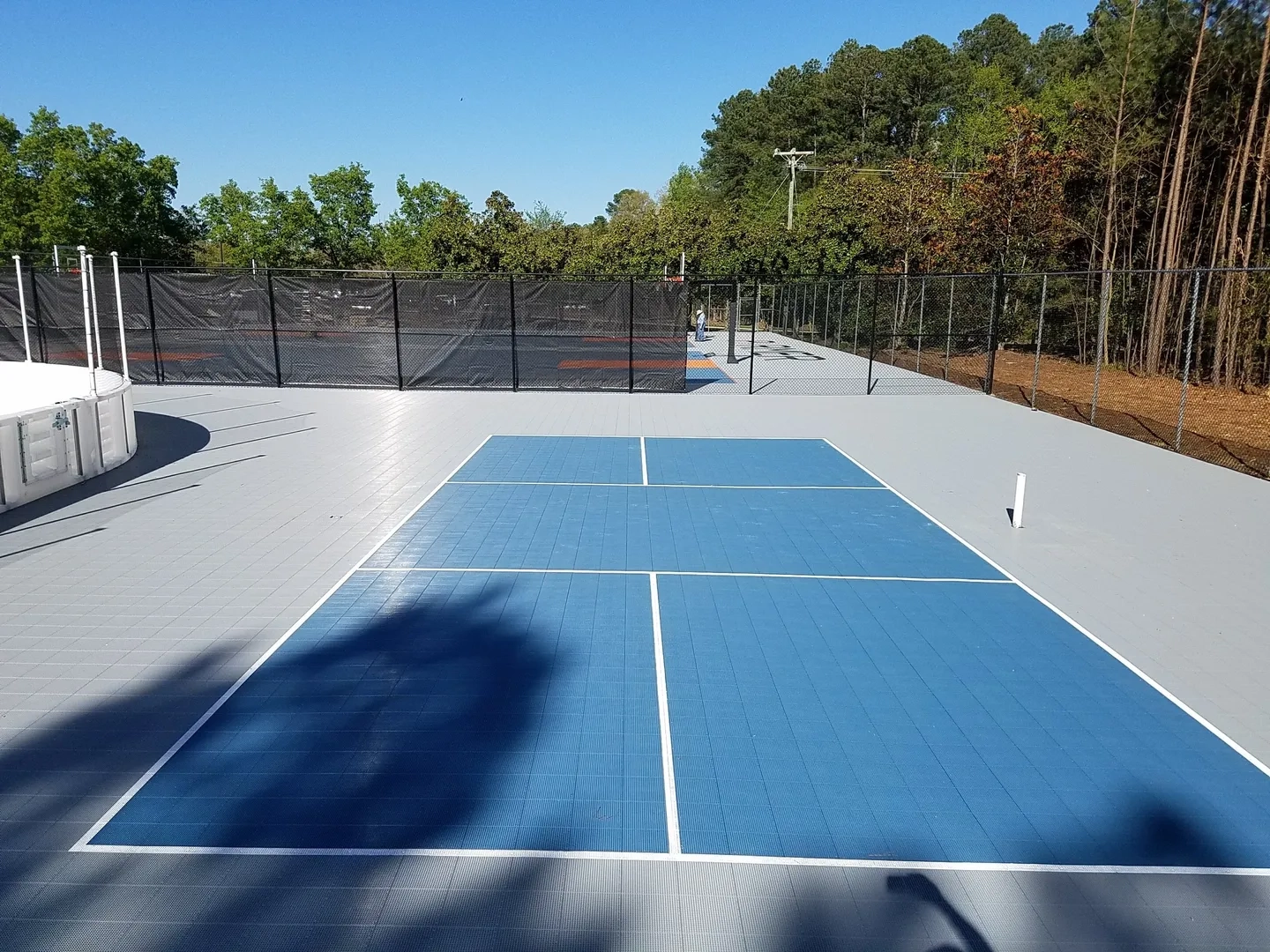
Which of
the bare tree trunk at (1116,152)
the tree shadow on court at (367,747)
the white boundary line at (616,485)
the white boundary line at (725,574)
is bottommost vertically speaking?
the tree shadow on court at (367,747)

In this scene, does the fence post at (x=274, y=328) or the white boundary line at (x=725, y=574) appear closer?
the white boundary line at (x=725, y=574)

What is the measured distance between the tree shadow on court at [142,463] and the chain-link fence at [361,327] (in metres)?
4.67

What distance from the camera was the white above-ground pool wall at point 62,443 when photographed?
9.60 metres

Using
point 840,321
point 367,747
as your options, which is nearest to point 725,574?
point 367,747

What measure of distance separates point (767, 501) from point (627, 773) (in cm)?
640

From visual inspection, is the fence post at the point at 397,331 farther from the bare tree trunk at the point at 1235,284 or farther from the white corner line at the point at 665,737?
the bare tree trunk at the point at 1235,284

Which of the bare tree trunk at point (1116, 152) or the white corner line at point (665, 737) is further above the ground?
the bare tree trunk at point (1116, 152)

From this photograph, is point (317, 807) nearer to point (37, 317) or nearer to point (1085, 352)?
point (37, 317)

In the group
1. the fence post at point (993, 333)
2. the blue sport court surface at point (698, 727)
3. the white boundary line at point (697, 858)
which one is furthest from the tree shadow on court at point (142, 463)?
the fence post at point (993, 333)

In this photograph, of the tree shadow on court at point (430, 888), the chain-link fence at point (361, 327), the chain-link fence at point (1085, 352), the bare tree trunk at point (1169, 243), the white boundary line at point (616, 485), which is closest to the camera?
the tree shadow on court at point (430, 888)

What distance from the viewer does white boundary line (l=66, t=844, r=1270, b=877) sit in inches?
155

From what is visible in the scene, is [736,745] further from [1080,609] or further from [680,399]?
[680,399]

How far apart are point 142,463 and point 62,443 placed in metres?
1.76

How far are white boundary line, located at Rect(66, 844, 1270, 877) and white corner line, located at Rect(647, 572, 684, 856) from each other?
0.17m
